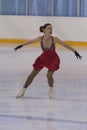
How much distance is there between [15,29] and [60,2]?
1926mm

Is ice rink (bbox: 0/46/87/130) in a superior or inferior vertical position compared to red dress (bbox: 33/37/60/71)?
inferior

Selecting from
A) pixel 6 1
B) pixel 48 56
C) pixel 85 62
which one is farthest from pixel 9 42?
pixel 48 56

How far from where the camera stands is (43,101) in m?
7.72

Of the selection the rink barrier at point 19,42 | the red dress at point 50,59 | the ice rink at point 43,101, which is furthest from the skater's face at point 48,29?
the rink barrier at point 19,42

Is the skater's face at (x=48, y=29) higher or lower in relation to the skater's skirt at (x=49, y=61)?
higher

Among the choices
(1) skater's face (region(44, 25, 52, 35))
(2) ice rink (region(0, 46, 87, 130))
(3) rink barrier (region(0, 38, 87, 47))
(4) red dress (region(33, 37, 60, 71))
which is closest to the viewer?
(2) ice rink (region(0, 46, 87, 130))

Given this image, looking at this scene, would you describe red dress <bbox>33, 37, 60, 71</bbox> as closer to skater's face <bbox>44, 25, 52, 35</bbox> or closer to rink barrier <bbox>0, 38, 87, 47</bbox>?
skater's face <bbox>44, 25, 52, 35</bbox>

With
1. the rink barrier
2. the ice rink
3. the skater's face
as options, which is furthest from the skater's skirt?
the rink barrier

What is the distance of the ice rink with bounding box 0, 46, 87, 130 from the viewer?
6.03m

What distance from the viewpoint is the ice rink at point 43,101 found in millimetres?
6031

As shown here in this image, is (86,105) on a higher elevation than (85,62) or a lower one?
higher

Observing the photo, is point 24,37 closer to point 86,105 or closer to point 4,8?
point 4,8

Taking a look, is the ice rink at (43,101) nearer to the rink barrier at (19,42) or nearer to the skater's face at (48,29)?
the skater's face at (48,29)

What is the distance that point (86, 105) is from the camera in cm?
742
